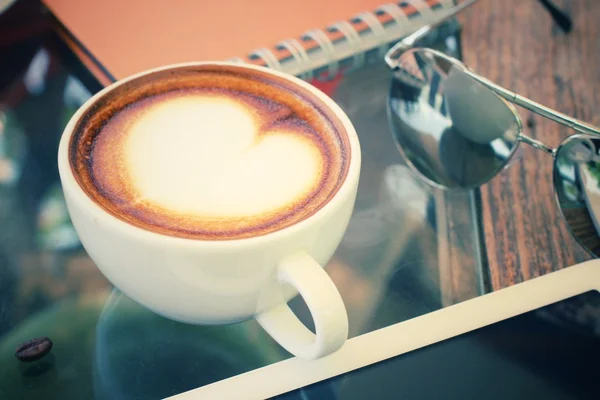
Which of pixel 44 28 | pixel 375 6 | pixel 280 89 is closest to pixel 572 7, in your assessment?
pixel 375 6

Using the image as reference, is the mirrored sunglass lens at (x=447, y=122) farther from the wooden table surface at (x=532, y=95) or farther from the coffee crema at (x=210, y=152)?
the coffee crema at (x=210, y=152)

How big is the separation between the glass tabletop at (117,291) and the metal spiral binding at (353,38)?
0.05 meters

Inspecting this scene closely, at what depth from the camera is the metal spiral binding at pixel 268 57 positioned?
2.00 ft

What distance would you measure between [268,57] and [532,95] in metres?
0.29

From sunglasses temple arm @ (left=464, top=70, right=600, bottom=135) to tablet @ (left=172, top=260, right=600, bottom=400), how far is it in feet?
0.42

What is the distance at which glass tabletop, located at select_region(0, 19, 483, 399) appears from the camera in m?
0.40

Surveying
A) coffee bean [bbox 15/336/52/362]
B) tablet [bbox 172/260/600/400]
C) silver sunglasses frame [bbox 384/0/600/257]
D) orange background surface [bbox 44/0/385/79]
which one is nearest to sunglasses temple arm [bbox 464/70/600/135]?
silver sunglasses frame [bbox 384/0/600/257]

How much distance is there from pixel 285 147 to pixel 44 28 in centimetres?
39

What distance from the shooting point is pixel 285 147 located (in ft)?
1.38

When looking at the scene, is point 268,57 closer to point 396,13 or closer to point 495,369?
point 396,13

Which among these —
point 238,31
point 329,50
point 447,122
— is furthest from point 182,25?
point 447,122

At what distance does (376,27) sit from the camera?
2.18 ft

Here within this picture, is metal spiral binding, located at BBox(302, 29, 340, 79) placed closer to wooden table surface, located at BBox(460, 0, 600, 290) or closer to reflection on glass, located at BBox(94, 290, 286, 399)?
wooden table surface, located at BBox(460, 0, 600, 290)

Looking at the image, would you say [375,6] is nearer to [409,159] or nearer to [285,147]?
[409,159]
